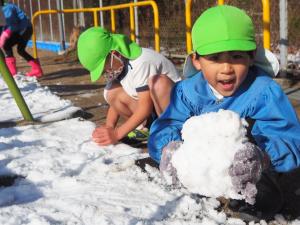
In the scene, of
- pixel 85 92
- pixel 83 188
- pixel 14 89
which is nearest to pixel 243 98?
pixel 83 188

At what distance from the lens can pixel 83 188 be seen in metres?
2.08

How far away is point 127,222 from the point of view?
1.70m

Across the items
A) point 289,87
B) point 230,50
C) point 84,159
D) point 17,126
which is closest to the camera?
point 230,50

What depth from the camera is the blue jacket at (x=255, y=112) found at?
153 centimetres

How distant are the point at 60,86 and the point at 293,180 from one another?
13.0 feet

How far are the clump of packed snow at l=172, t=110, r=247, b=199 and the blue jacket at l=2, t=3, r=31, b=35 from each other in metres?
5.62

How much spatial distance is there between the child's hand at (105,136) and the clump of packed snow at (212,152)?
129cm

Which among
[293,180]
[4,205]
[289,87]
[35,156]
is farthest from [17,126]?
[289,87]

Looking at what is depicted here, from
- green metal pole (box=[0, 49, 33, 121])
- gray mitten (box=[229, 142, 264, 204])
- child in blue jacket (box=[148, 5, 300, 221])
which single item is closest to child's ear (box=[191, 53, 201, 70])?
child in blue jacket (box=[148, 5, 300, 221])

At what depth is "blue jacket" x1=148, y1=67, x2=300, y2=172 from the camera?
153cm

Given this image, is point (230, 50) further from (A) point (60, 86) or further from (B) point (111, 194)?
(A) point (60, 86)

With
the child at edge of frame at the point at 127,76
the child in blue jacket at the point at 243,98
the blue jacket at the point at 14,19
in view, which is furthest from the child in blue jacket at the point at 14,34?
the child in blue jacket at the point at 243,98

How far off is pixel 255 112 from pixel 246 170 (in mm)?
377

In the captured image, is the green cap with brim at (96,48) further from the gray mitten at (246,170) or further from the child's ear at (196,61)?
the gray mitten at (246,170)
